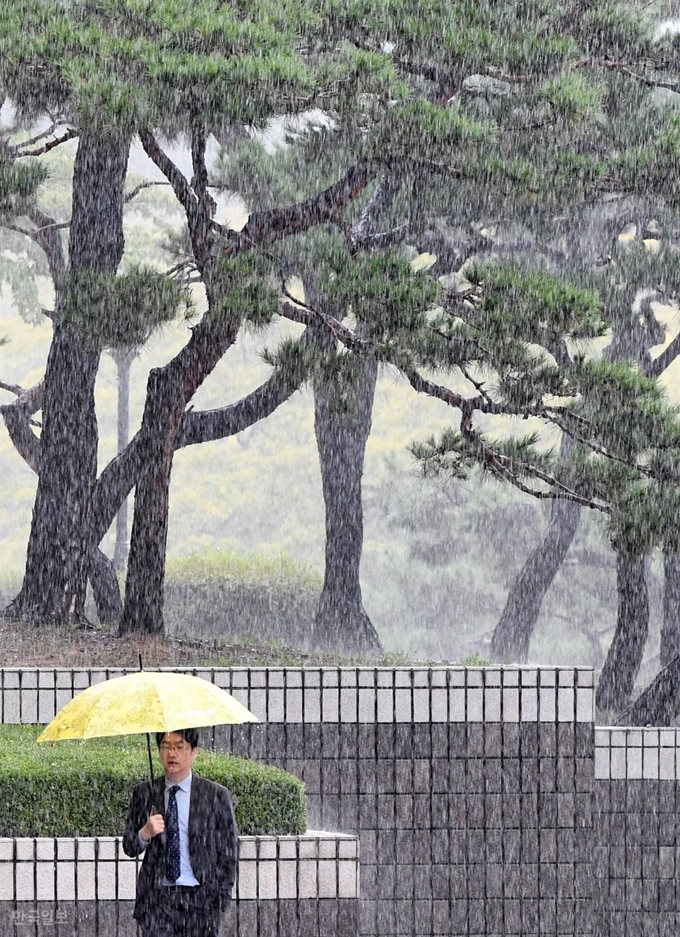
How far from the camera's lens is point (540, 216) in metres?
17.0

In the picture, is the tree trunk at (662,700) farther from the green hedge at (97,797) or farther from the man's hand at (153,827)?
the man's hand at (153,827)

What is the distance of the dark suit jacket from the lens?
15.1 ft

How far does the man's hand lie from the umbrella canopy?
26 centimetres

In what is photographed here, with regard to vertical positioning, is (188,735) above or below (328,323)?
below

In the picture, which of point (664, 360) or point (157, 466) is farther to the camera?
point (664, 360)

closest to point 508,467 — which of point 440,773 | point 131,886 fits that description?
point 440,773

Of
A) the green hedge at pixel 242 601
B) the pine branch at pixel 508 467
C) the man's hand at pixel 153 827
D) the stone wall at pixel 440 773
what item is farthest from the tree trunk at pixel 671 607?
the man's hand at pixel 153 827

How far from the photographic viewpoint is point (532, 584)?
2702 cm

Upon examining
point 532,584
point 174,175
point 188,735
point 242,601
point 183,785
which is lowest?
point 183,785

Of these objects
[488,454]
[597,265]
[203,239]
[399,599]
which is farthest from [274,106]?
[399,599]

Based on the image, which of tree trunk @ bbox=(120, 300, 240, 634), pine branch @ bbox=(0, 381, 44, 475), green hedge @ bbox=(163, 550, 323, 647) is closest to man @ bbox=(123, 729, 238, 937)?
tree trunk @ bbox=(120, 300, 240, 634)

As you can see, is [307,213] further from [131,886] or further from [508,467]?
[131,886]

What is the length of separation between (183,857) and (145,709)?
1.50ft

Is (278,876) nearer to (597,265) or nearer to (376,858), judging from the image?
(376,858)
